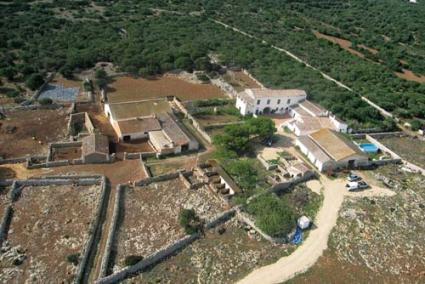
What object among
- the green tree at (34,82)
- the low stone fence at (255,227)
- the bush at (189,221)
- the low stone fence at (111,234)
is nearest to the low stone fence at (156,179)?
the low stone fence at (111,234)

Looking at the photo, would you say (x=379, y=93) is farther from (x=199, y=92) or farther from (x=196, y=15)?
(x=196, y=15)

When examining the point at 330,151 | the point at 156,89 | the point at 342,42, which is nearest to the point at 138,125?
the point at 156,89

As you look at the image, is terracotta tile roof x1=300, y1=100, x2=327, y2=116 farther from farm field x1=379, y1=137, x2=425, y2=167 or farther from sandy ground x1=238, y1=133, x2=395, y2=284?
sandy ground x1=238, y1=133, x2=395, y2=284

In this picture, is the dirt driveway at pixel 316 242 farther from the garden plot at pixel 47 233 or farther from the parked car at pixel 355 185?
the garden plot at pixel 47 233

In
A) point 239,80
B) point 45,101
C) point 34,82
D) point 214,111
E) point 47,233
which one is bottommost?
point 239,80

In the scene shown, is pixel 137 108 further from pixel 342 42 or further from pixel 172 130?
pixel 342 42

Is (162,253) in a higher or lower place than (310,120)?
lower
